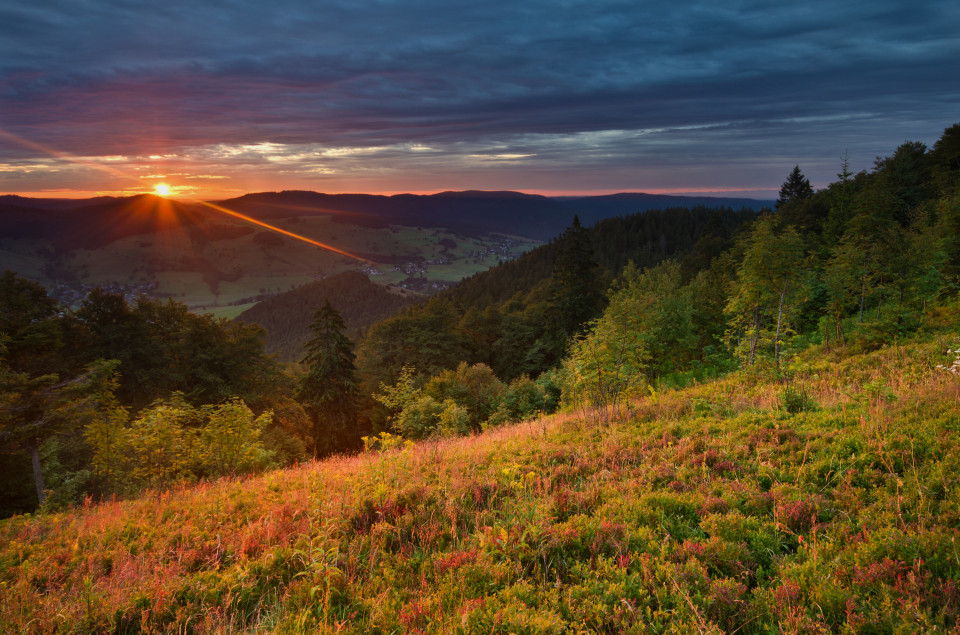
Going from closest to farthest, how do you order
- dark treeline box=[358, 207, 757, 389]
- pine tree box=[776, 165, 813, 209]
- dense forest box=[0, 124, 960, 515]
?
dense forest box=[0, 124, 960, 515] < dark treeline box=[358, 207, 757, 389] < pine tree box=[776, 165, 813, 209]

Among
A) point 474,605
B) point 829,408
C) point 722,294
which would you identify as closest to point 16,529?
point 474,605

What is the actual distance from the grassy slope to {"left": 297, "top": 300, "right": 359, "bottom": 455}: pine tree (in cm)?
2797

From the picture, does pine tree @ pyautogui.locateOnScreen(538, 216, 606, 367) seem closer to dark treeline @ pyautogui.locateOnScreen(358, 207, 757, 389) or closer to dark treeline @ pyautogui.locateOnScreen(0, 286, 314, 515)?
dark treeline @ pyautogui.locateOnScreen(358, 207, 757, 389)

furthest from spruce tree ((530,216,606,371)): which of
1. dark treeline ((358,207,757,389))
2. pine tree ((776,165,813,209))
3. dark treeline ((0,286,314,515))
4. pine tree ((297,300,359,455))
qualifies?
pine tree ((776,165,813,209))

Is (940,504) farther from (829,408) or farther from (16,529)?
(16,529)

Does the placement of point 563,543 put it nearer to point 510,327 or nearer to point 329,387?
point 329,387

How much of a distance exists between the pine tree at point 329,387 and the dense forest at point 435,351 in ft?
0.45

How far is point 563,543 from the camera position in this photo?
5312mm

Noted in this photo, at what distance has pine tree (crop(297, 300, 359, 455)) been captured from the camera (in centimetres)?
3556

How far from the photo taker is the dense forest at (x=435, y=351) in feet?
47.8

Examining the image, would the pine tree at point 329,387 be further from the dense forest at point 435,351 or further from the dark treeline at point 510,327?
the dark treeline at point 510,327

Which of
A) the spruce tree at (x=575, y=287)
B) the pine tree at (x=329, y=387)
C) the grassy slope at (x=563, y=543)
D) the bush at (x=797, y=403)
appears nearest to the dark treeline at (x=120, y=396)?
the pine tree at (x=329, y=387)

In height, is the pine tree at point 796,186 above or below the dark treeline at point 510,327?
above

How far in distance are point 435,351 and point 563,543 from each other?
43.0 metres
